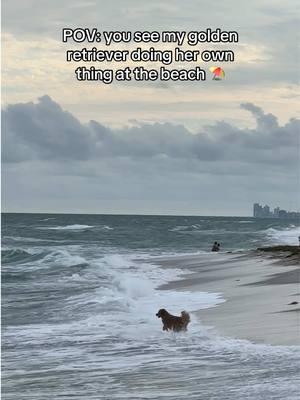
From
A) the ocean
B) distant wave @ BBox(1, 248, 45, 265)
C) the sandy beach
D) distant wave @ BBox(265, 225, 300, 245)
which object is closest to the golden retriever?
the ocean

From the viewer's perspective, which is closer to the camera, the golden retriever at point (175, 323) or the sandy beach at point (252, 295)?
the sandy beach at point (252, 295)

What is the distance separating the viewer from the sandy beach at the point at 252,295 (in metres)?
13.4

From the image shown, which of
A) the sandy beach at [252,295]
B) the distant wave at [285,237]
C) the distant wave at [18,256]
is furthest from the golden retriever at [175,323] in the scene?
the distant wave at [285,237]

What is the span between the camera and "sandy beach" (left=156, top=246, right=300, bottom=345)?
13430 millimetres

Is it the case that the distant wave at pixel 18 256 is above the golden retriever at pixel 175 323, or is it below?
below

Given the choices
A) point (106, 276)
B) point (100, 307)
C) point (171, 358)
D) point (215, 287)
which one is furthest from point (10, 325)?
point (106, 276)

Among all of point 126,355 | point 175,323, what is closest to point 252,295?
point 175,323

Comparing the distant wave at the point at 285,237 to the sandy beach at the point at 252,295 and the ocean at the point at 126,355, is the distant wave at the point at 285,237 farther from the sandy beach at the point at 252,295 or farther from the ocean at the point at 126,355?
the ocean at the point at 126,355

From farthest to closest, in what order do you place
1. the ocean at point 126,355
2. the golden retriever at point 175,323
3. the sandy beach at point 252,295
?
the golden retriever at point 175,323 → the sandy beach at point 252,295 → the ocean at point 126,355

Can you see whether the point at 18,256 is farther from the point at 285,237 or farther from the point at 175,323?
the point at 285,237

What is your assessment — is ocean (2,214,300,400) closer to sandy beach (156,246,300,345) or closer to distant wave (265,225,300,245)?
sandy beach (156,246,300,345)

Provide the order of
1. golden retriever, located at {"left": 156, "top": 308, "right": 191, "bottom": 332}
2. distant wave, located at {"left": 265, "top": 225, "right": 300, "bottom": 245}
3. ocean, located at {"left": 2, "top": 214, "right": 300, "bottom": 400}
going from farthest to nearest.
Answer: distant wave, located at {"left": 265, "top": 225, "right": 300, "bottom": 245}
golden retriever, located at {"left": 156, "top": 308, "right": 191, "bottom": 332}
ocean, located at {"left": 2, "top": 214, "right": 300, "bottom": 400}

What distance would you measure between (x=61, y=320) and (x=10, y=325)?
52.2 inches

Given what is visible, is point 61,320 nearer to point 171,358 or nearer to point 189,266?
point 171,358
